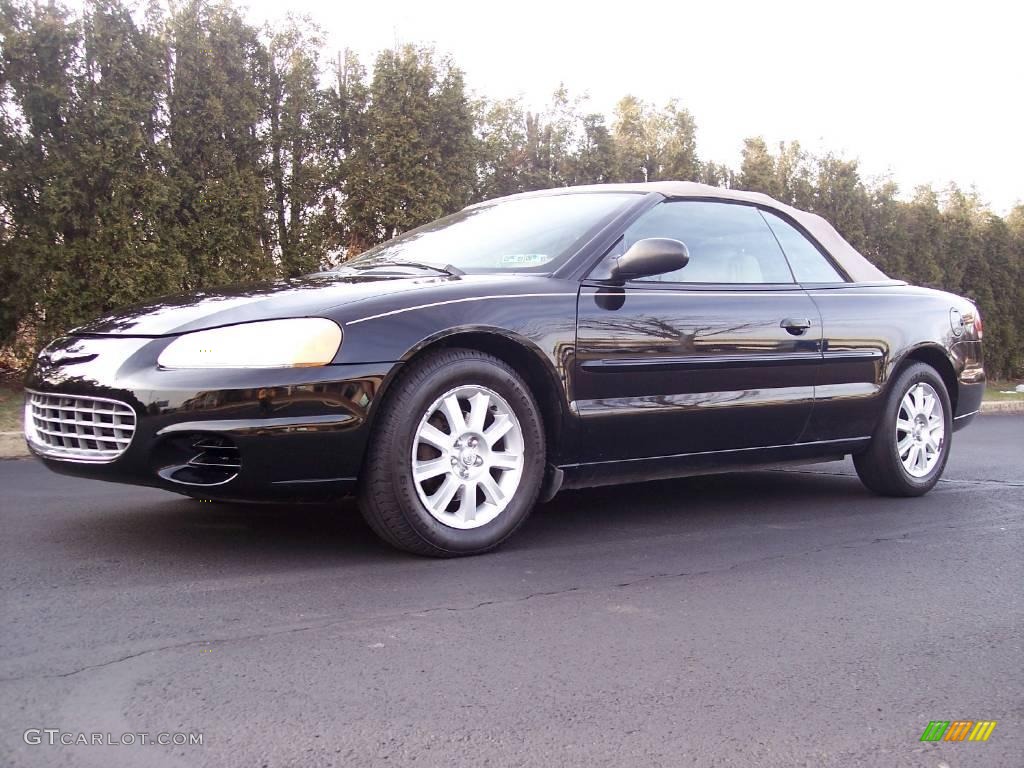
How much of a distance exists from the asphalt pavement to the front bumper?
319mm

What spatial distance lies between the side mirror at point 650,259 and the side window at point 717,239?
0.24 m

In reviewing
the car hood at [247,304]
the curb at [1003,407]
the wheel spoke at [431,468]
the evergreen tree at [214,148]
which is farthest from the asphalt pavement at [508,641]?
the curb at [1003,407]

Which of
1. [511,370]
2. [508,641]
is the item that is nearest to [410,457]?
[511,370]

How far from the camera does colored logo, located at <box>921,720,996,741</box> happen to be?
2.28 m

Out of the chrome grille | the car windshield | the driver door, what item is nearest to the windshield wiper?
the car windshield

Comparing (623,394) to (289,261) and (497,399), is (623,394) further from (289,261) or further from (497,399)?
(289,261)

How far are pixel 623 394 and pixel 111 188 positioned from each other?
6656mm

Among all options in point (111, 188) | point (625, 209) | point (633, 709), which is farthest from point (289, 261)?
point (633, 709)

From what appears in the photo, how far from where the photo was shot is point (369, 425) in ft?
11.4

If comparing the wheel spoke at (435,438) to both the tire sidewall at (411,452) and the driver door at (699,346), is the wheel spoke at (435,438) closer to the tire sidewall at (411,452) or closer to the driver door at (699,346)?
the tire sidewall at (411,452)

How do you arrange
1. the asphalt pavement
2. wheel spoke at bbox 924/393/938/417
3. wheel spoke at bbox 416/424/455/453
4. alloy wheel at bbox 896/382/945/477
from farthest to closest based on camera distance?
wheel spoke at bbox 924/393/938/417 < alloy wheel at bbox 896/382/945/477 < wheel spoke at bbox 416/424/455/453 < the asphalt pavement

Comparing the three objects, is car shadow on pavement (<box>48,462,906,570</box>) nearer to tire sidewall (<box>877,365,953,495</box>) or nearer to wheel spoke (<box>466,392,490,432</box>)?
tire sidewall (<box>877,365,953,495</box>)

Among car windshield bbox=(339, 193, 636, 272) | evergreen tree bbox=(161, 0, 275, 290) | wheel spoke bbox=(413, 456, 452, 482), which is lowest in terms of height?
wheel spoke bbox=(413, 456, 452, 482)

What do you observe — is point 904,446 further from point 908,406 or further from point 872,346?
point 872,346
